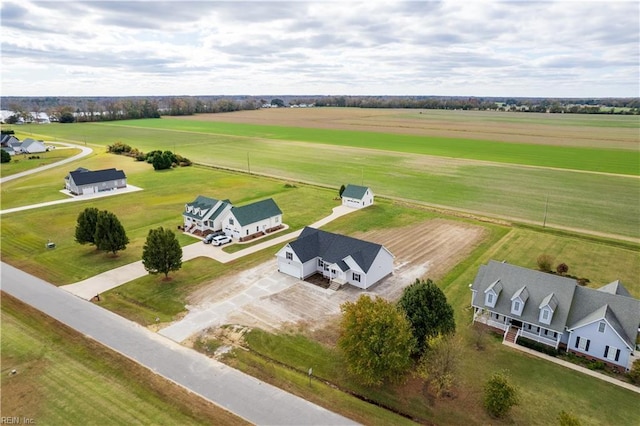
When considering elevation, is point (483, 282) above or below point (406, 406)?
above

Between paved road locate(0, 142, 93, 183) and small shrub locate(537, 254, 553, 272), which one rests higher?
paved road locate(0, 142, 93, 183)

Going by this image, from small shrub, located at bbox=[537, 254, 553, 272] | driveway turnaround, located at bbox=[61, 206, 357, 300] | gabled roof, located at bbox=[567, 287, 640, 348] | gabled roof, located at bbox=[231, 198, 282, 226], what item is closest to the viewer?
gabled roof, located at bbox=[567, 287, 640, 348]

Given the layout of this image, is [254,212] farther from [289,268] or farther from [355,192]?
[355,192]

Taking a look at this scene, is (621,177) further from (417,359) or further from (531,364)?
(417,359)

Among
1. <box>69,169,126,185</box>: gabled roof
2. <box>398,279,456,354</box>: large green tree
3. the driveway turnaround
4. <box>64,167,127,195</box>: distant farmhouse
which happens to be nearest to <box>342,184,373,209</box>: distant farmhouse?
the driveway turnaround

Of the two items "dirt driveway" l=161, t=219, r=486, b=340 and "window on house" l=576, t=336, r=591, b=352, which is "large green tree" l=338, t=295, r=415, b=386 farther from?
"window on house" l=576, t=336, r=591, b=352

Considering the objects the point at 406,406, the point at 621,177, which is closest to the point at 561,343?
the point at 406,406

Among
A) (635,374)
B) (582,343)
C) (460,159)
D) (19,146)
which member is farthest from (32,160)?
(635,374)
